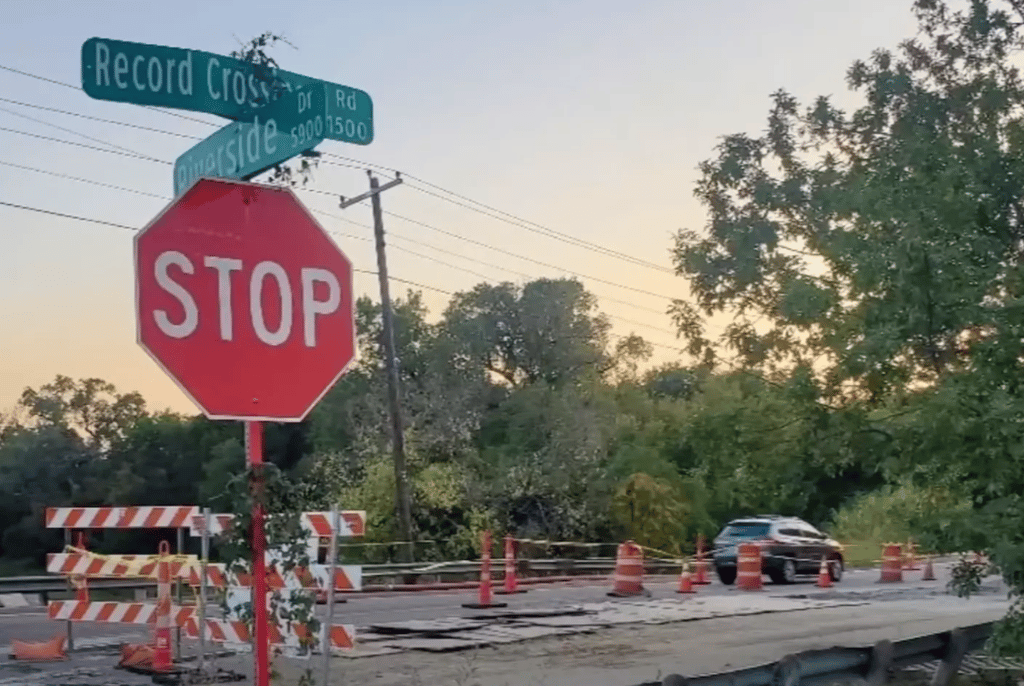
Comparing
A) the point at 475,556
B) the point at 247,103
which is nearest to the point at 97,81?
the point at 247,103

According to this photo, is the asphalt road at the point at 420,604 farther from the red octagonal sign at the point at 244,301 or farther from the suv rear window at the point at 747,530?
the red octagonal sign at the point at 244,301

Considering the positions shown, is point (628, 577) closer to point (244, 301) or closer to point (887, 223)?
point (887, 223)

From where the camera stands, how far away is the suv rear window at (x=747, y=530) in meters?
28.4

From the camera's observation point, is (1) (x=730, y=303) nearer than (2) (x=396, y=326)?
Yes

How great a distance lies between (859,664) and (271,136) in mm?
6352

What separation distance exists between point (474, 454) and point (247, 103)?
1671 inches

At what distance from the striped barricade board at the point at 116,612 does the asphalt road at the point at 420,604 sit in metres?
1.48

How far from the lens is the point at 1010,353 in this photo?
33.3 feet

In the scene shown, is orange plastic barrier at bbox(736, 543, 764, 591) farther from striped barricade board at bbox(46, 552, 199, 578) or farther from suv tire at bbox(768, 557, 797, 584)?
striped barricade board at bbox(46, 552, 199, 578)

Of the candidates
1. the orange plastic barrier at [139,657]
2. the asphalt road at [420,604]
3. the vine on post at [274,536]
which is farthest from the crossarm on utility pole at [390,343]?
the vine on post at [274,536]

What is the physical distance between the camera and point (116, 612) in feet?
40.2

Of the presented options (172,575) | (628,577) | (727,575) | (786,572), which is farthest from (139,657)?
(786,572)

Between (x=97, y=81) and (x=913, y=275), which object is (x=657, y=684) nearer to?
(x=97, y=81)

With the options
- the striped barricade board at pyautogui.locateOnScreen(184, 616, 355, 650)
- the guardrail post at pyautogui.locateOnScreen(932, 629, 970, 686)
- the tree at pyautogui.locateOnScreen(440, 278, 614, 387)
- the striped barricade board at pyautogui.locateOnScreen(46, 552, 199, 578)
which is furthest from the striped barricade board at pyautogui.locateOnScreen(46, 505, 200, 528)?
the tree at pyautogui.locateOnScreen(440, 278, 614, 387)
